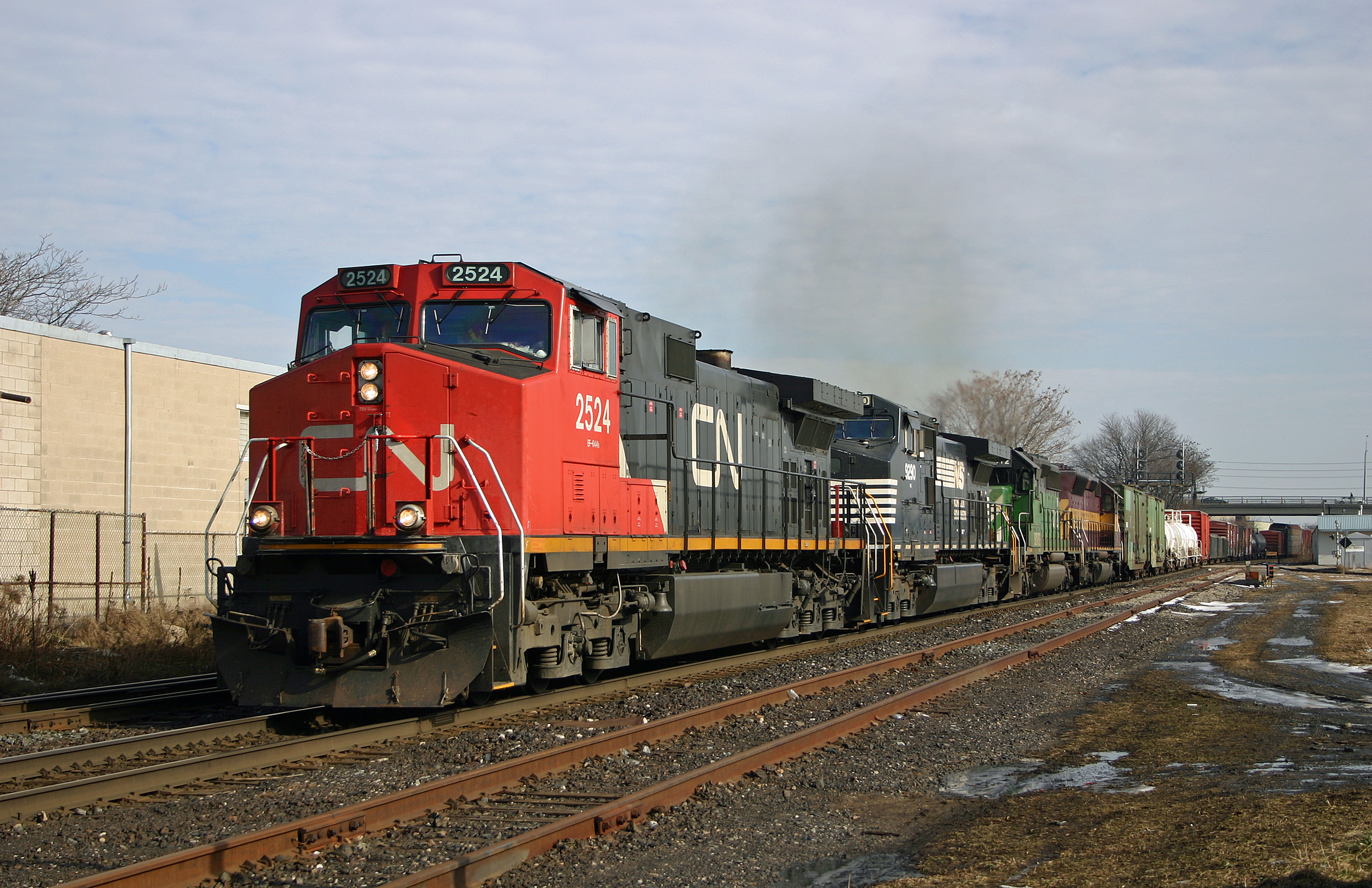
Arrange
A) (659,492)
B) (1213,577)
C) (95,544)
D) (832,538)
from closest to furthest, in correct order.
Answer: (659,492) < (832,538) < (95,544) < (1213,577)

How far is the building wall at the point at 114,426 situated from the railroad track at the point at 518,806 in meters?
11.6

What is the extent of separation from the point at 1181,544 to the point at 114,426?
164 ft

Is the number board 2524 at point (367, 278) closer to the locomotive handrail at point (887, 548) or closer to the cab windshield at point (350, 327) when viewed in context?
the cab windshield at point (350, 327)

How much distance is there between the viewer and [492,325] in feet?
29.7

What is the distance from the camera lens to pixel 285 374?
878 centimetres

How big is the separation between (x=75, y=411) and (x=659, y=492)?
11.5 meters

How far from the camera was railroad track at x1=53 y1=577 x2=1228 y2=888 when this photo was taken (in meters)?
4.63

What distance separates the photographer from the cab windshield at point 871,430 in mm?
18484

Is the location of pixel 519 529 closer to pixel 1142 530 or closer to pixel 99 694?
pixel 99 694

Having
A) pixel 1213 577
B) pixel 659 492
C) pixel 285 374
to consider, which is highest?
pixel 285 374

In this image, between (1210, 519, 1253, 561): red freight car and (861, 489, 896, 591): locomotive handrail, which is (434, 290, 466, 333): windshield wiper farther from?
(1210, 519, 1253, 561): red freight car

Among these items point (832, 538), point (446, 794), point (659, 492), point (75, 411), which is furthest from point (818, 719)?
point (75, 411)

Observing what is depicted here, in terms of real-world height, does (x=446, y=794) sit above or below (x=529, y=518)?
below

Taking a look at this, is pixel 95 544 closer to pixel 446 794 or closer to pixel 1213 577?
pixel 446 794
